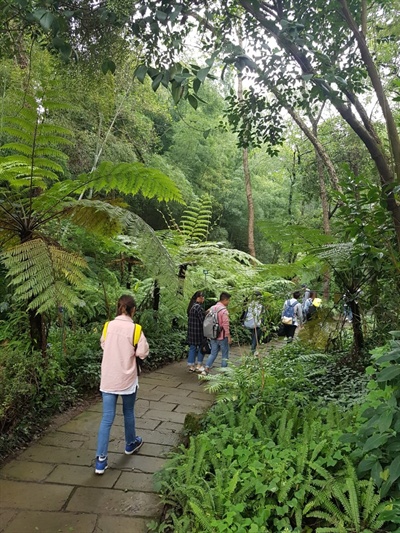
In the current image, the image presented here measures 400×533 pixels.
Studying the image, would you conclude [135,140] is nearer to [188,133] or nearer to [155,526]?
[188,133]

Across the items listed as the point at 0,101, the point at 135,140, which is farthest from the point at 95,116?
the point at 0,101

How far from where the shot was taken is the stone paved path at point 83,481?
256 centimetres

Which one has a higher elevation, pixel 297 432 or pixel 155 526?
pixel 297 432

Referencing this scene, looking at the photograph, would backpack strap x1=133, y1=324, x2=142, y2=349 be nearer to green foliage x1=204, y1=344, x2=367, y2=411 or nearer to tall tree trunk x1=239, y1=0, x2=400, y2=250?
green foliage x1=204, y1=344, x2=367, y2=411

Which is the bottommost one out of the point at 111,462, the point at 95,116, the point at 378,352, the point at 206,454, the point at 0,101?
the point at 111,462

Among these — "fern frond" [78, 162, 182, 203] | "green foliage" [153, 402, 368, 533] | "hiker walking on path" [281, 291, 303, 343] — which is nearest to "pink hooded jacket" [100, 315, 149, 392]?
"green foliage" [153, 402, 368, 533]

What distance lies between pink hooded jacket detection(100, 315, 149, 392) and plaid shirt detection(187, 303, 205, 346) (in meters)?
3.14

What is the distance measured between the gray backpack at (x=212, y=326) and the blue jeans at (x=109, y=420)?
3.00 m

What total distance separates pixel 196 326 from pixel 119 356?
3.28 meters

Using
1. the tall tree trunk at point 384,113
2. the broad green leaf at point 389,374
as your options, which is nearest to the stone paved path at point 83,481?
the broad green leaf at point 389,374

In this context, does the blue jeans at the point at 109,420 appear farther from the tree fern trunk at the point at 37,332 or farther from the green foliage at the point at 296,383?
the tree fern trunk at the point at 37,332

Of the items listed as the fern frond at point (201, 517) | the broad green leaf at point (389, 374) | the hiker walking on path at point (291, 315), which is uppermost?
the broad green leaf at point (389, 374)

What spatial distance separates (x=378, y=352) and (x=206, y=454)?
1.48m

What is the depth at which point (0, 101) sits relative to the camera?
454cm
